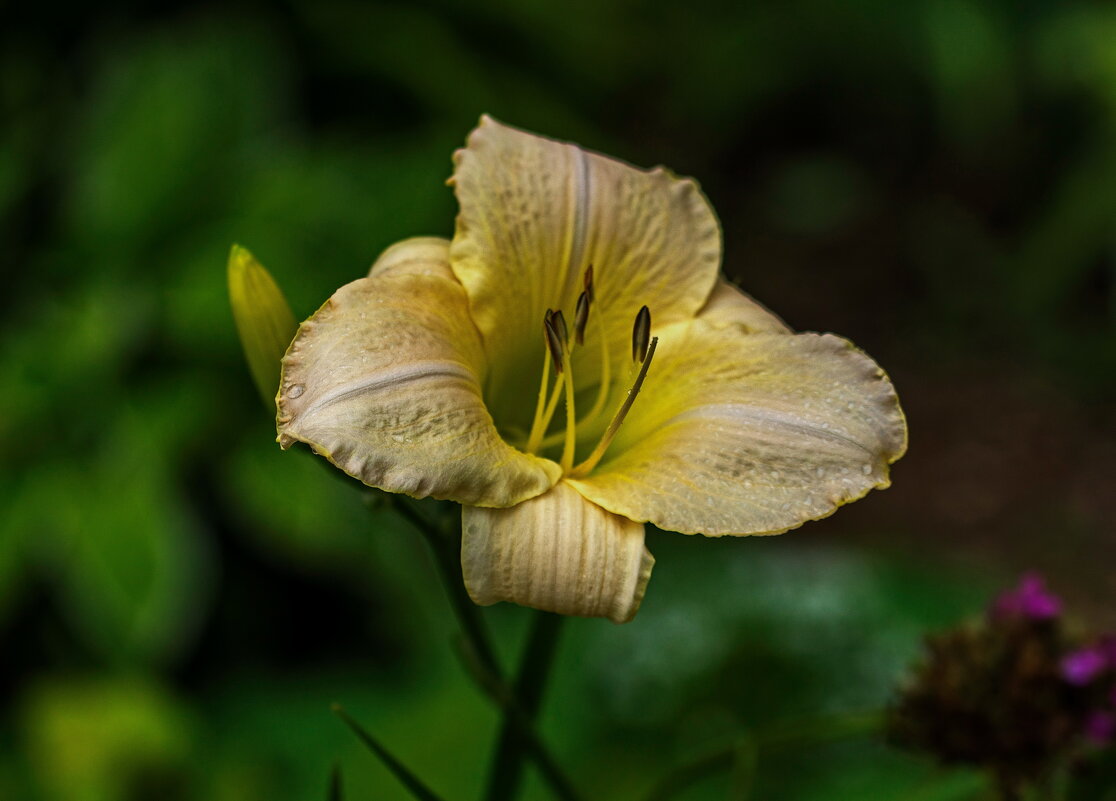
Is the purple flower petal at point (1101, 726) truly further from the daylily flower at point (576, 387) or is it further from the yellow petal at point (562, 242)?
the yellow petal at point (562, 242)

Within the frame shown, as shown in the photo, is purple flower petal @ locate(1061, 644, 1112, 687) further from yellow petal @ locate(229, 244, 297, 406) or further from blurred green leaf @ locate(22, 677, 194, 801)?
blurred green leaf @ locate(22, 677, 194, 801)

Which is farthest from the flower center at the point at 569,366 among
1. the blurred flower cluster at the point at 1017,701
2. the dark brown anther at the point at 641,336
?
the blurred flower cluster at the point at 1017,701

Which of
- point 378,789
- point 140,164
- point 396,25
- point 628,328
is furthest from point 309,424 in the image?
point 396,25

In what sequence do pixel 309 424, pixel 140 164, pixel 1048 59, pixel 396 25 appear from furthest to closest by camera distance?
pixel 1048 59
pixel 396 25
pixel 140 164
pixel 309 424

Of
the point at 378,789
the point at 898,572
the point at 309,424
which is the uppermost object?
the point at 309,424

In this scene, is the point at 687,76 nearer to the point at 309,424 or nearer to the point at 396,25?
the point at 396,25

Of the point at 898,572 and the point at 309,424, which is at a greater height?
the point at 309,424

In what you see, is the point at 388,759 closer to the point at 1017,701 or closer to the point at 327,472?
the point at 327,472

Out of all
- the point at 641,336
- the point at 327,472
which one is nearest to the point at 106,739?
the point at 327,472
